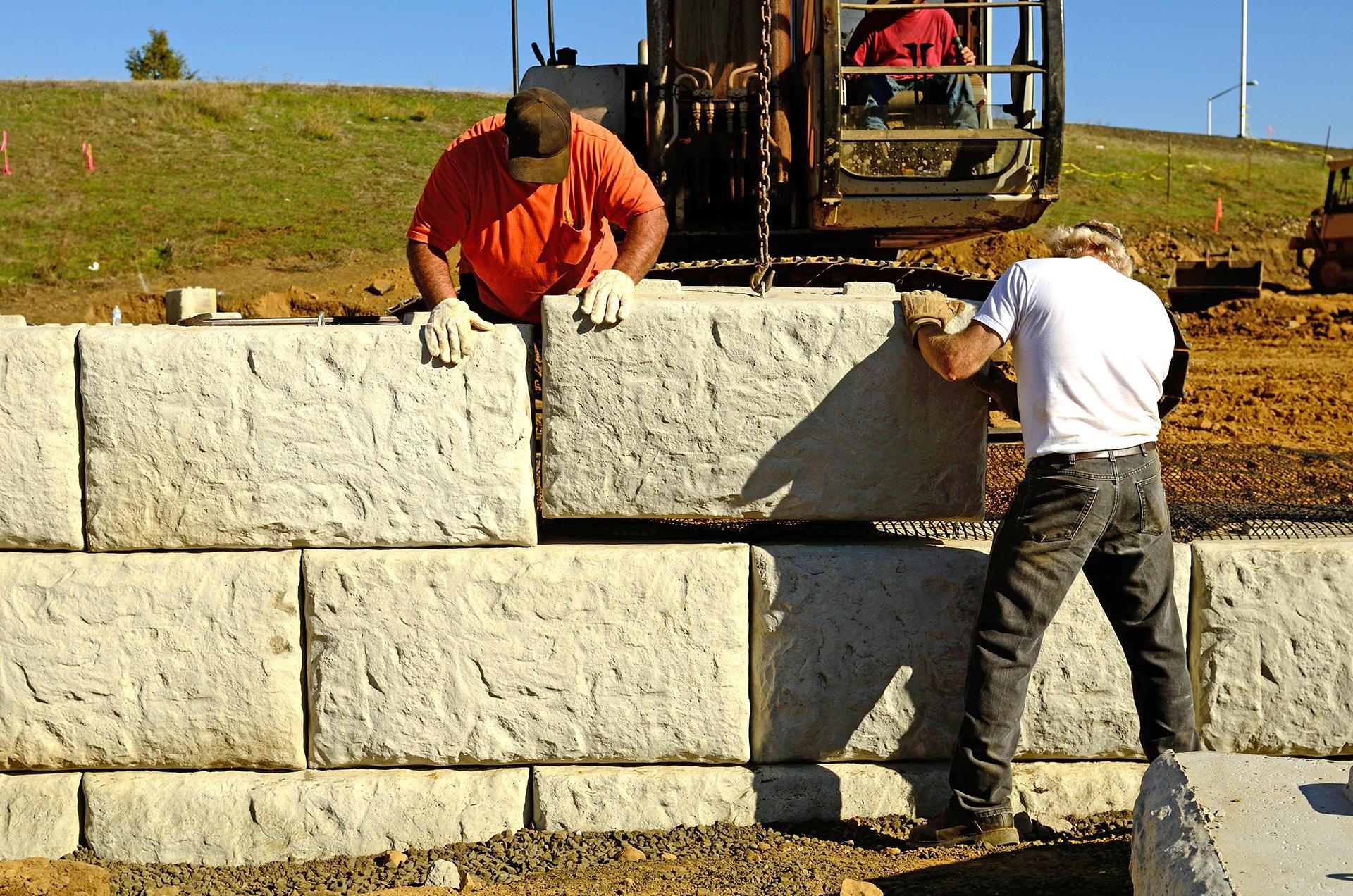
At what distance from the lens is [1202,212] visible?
2489 cm

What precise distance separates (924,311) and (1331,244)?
1850 centimetres

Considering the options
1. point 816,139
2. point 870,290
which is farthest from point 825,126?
point 870,290

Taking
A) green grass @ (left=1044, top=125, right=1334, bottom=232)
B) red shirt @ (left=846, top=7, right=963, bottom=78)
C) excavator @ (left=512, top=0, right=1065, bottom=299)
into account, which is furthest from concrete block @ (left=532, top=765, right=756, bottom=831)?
green grass @ (left=1044, top=125, right=1334, bottom=232)

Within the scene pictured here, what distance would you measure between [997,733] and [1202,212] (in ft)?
79.2

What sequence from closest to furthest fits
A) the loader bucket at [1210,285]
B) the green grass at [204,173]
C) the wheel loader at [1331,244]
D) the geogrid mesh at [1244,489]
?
the geogrid mesh at [1244,489] → the loader bucket at [1210,285] → the green grass at [204,173] → the wheel loader at [1331,244]

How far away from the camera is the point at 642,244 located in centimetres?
439

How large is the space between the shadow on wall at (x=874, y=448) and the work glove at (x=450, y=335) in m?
1.00

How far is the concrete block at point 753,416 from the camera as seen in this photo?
3.81m

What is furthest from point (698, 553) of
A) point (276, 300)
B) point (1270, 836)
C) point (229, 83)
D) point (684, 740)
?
point (229, 83)

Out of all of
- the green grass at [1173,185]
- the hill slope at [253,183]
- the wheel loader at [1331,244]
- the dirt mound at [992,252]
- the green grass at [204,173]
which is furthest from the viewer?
the green grass at [1173,185]

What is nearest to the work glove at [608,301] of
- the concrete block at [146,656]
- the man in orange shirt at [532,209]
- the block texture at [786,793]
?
the man in orange shirt at [532,209]

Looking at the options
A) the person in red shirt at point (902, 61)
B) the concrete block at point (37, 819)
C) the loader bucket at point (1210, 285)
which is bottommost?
the concrete block at point (37, 819)

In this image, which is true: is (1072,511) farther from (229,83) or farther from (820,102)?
(229,83)

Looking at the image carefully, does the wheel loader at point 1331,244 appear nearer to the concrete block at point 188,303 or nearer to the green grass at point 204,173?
the green grass at point 204,173
